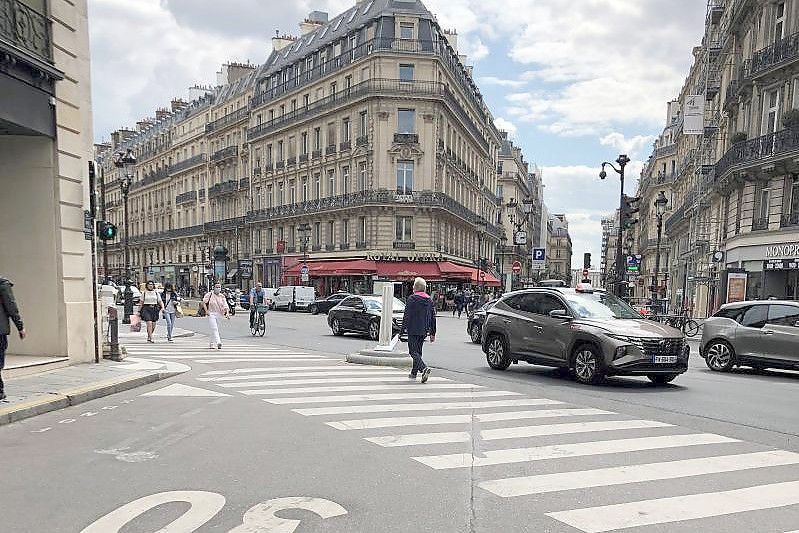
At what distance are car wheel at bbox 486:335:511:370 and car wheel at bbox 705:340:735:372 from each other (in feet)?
15.5

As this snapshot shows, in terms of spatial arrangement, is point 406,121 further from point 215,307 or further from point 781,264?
point 215,307

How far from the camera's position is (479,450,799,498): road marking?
194 inches

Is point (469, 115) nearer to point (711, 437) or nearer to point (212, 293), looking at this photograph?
point (212, 293)

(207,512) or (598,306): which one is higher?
(598,306)

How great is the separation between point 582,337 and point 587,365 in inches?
19.0

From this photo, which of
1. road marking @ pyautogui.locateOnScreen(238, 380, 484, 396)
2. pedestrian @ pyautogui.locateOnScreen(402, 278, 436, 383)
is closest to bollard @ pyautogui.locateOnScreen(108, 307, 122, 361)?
road marking @ pyautogui.locateOnScreen(238, 380, 484, 396)

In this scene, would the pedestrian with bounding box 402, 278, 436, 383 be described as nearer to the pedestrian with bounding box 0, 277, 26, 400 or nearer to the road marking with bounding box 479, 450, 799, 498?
the road marking with bounding box 479, 450, 799, 498

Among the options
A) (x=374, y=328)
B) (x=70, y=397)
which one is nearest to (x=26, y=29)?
(x=70, y=397)

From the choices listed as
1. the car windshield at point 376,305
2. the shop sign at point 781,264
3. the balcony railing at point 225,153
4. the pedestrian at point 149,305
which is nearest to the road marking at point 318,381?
the pedestrian at point 149,305

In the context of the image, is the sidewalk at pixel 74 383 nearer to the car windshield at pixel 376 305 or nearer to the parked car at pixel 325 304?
the car windshield at pixel 376 305

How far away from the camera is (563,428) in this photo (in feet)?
22.9

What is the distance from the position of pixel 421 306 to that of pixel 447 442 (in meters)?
4.08

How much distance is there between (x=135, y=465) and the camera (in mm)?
5465

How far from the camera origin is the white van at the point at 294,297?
38812 millimetres
